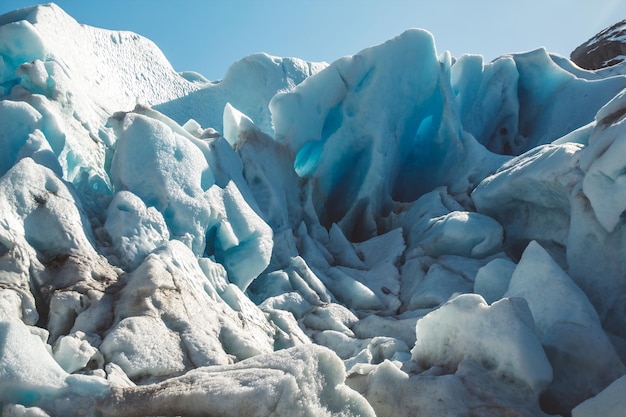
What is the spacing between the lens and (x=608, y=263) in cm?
598

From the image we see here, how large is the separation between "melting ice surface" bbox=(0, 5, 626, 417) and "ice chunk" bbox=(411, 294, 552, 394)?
17 millimetres

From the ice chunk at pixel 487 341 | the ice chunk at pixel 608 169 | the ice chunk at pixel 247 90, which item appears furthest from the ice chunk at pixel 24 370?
the ice chunk at pixel 247 90

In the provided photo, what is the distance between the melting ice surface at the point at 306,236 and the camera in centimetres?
398

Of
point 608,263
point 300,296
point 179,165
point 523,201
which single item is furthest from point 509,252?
point 179,165

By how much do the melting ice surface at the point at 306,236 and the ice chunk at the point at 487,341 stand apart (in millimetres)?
17

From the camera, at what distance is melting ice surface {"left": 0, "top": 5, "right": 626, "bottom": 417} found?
3980 millimetres

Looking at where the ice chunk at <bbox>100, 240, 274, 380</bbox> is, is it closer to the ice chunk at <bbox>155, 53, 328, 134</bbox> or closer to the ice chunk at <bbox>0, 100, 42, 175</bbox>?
the ice chunk at <bbox>0, 100, 42, 175</bbox>

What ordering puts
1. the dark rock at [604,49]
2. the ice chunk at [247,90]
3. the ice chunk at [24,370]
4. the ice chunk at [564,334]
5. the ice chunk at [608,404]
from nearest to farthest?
the ice chunk at [24,370], the ice chunk at [608,404], the ice chunk at [564,334], the ice chunk at [247,90], the dark rock at [604,49]

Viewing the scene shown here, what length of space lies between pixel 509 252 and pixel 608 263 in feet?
7.58

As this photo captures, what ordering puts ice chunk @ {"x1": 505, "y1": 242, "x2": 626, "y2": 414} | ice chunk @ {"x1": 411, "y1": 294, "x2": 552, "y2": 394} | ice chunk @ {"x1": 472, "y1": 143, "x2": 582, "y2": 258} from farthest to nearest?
ice chunk @ {"x1": 472, "y1": 143, "x2": 582, "y2": 258} → ice chunk @ {"x1": 505, "y1": 242, "x2": 626, "y2": 414} → ice chunk @ {"x1": 411, "y1": 294, "x2": 552, "y2": 394}

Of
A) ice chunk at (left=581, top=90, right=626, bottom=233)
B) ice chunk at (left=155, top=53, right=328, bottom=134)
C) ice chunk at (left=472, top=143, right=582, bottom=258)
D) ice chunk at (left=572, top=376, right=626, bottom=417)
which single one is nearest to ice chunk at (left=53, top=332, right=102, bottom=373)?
ice chunk at (left=572, top=376, right=626, bottom=417)

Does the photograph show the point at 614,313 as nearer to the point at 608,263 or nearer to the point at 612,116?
the point at 608,263

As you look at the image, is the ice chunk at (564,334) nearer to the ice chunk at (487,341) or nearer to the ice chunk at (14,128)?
the ice chunk at (487,341)

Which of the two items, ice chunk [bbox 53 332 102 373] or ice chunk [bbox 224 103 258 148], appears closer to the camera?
ice chunk [bbox 53 332 102 373]
